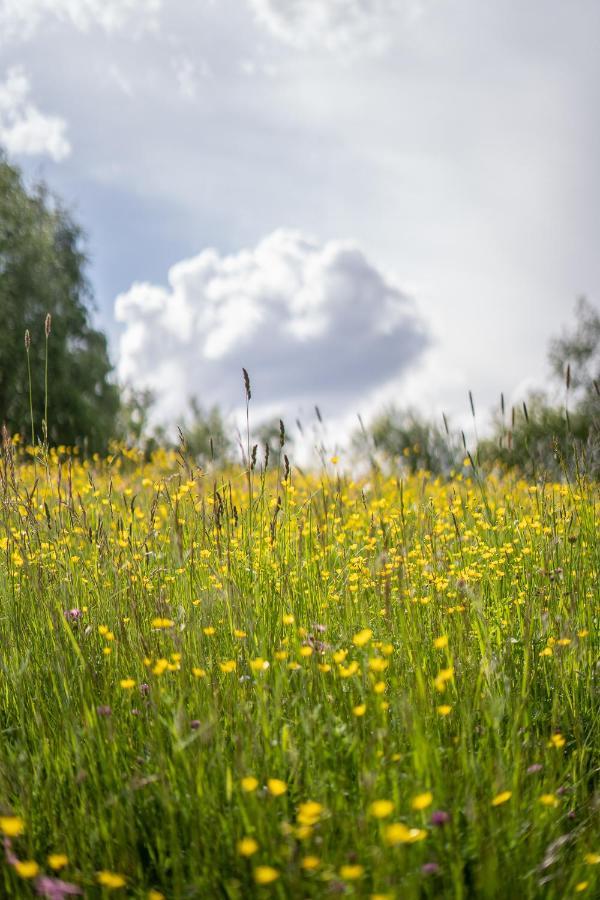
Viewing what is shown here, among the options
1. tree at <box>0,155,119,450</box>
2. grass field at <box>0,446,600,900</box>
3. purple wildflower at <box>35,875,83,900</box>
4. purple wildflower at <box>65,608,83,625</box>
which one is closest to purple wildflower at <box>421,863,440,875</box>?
grass field at <box>0,446,600,900</box>

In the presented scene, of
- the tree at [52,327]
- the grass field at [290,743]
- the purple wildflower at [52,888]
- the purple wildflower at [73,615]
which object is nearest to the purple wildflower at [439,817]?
the grass field at [290,743]

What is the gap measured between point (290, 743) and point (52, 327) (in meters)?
22.5

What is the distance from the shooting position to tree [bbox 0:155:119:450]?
22391mm

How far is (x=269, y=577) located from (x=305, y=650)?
1489mm

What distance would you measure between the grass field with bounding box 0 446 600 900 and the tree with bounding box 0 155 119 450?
19044 millimetres

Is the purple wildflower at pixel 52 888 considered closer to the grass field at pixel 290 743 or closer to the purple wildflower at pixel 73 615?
the grass field at pixel 290 743

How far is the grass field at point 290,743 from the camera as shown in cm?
180

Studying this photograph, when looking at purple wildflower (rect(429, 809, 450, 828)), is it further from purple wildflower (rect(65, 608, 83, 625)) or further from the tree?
the tree

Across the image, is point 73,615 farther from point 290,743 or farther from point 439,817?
point 439,817

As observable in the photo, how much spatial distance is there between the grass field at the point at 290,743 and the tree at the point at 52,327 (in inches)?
750

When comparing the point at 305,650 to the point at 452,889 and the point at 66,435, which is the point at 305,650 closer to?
the point at 452,889

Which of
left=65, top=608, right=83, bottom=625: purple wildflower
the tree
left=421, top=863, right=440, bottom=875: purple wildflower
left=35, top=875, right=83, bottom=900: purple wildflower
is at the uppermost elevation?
the tree

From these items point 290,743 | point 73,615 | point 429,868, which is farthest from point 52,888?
point 73,615

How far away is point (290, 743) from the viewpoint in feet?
6.84
